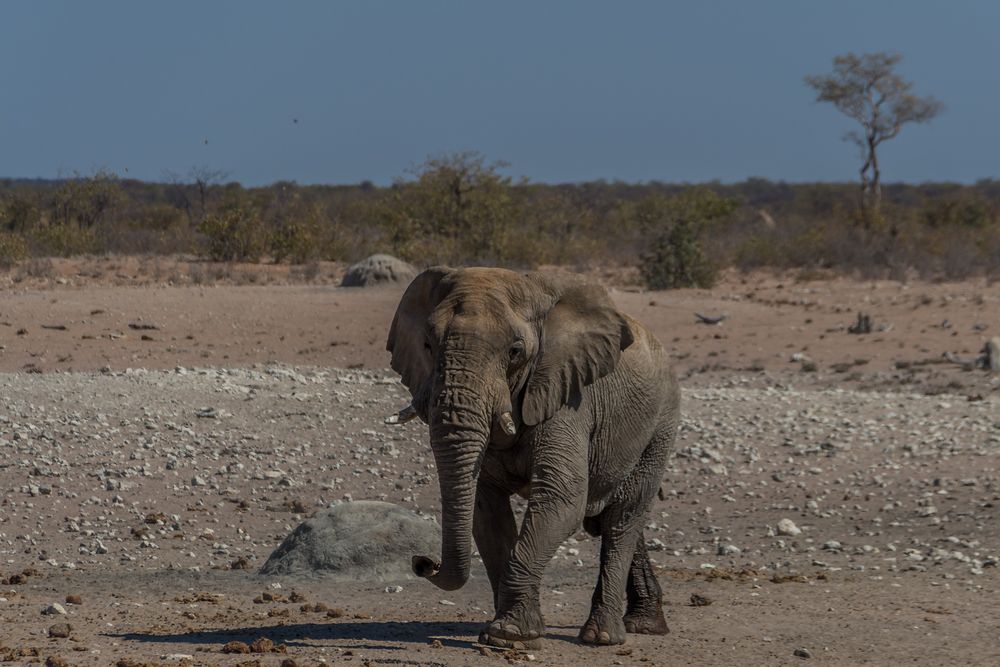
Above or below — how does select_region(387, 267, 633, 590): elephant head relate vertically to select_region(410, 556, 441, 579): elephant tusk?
above

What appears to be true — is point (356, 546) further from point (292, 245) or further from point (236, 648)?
point (292, 245)

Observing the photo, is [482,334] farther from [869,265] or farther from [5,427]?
[869,265]

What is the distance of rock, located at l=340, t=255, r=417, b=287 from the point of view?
25719 mm

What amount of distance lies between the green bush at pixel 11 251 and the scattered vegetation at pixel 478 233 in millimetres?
47

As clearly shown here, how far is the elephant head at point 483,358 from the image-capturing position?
20.8ft

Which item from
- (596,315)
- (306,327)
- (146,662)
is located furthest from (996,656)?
(306,327)

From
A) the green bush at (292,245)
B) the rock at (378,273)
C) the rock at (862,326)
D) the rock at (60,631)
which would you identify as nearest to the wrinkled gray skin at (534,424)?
the rock at (60,631)

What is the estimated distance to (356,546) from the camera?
9.53 metres

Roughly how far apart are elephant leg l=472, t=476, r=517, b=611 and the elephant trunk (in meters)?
0.88

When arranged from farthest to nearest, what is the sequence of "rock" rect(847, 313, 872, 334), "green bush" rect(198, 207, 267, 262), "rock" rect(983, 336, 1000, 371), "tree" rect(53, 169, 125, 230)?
"tree" rect(53, 169, 125, 230) < "green bush" rect(198, 207, 267, 262) < "rock" rect(847, 313, 872, 334) < "rock" rect(983, 336, 1000, 371)

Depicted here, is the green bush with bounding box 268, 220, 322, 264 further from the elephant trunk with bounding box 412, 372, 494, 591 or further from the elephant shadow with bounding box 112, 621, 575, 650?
the elephant trunk with bounding box 412, 372, 494, 591

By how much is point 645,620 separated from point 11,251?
24.1m

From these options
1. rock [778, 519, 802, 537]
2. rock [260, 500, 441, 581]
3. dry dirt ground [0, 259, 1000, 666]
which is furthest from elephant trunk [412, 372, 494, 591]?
rock [778, 519, 802, 537]

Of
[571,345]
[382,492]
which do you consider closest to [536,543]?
[571,345]
